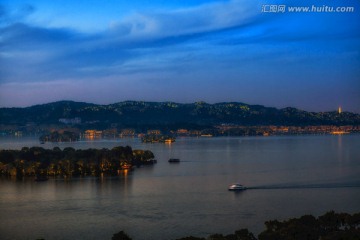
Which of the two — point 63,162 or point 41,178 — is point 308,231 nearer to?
point 41,178

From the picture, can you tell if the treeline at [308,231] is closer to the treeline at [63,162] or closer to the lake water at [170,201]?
the lake water at [170,201]

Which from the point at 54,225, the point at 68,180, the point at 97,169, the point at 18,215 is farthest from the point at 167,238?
the point at 97,169

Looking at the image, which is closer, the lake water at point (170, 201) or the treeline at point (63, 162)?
the lake water at point (170, 201)

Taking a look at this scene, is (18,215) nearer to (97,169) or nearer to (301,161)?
(97,169)

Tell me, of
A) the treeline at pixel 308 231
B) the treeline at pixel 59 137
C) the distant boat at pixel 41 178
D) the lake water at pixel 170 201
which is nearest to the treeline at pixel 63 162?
the distant boat at pixel 41 178

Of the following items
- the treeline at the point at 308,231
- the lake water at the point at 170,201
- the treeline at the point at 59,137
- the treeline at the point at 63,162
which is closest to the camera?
the treeline at the point at 308,231

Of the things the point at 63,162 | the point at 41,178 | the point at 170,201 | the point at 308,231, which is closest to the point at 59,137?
the point at 63,162
